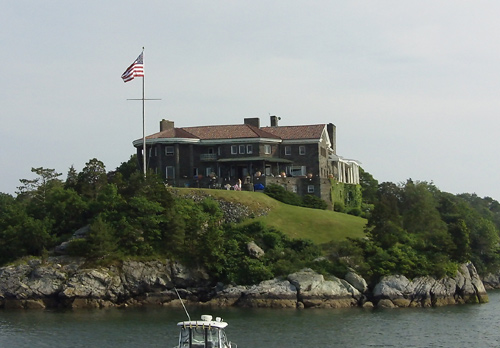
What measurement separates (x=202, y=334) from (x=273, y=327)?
15.6 meters

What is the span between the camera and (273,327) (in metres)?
60.3

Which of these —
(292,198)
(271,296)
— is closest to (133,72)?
(292,198)

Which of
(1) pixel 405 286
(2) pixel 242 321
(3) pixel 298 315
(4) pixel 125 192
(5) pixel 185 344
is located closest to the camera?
(5) pixel 185 344

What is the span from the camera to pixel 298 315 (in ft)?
221

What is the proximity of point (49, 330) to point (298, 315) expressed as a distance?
20610 millimetres

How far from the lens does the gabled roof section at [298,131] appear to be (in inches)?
4070

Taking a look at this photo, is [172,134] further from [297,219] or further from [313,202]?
[297,219]

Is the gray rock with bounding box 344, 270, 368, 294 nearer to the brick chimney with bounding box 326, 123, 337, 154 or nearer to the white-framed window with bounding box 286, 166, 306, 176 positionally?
the white-framed window with bounding box 286, 166, 306, 176

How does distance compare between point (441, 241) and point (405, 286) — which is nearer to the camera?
point (405, 286)

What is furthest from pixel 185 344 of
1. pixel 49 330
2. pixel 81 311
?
pixel 81 311

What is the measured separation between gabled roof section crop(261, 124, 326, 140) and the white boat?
196ft

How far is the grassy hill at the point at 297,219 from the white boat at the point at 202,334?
3877 cm

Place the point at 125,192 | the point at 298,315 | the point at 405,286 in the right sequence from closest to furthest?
the point at 298,315 < the point at 405,286 < the point at 125,192

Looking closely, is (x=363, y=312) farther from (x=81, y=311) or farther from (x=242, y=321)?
(x=81, y=311)
